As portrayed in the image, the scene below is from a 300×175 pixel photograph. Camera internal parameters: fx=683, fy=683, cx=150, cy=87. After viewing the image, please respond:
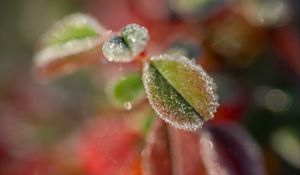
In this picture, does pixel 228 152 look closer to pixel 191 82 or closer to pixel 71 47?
pixel 191 82

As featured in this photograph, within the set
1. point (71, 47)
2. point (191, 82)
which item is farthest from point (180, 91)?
point (71, 47)

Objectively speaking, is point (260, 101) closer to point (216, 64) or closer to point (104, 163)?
point (216, 64)

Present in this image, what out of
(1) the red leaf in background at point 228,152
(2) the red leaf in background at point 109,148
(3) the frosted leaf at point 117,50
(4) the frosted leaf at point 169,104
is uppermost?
(3) the frosted leaf at point 117,50

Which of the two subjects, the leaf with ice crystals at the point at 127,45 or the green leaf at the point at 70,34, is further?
the green leaf at the point at 70,34

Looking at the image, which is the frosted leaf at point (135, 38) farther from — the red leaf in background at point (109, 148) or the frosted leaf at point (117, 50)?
the red leaf in background at point (109, 148)

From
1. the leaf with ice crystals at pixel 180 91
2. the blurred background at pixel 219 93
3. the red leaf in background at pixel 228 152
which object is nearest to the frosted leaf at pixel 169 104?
the leaf with ice crystals at pixel 180 91

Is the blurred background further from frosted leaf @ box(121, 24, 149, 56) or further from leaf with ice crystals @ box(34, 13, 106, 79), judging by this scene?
frosted leaf @ box(121, 24, 149, 56)

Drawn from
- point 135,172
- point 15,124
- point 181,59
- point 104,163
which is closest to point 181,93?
point 181,59

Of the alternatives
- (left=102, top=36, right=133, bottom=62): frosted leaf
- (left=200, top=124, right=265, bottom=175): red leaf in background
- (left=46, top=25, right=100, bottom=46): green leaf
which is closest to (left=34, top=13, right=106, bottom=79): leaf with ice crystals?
(left=46, top=25, right=100, bottom=46): green leaf
